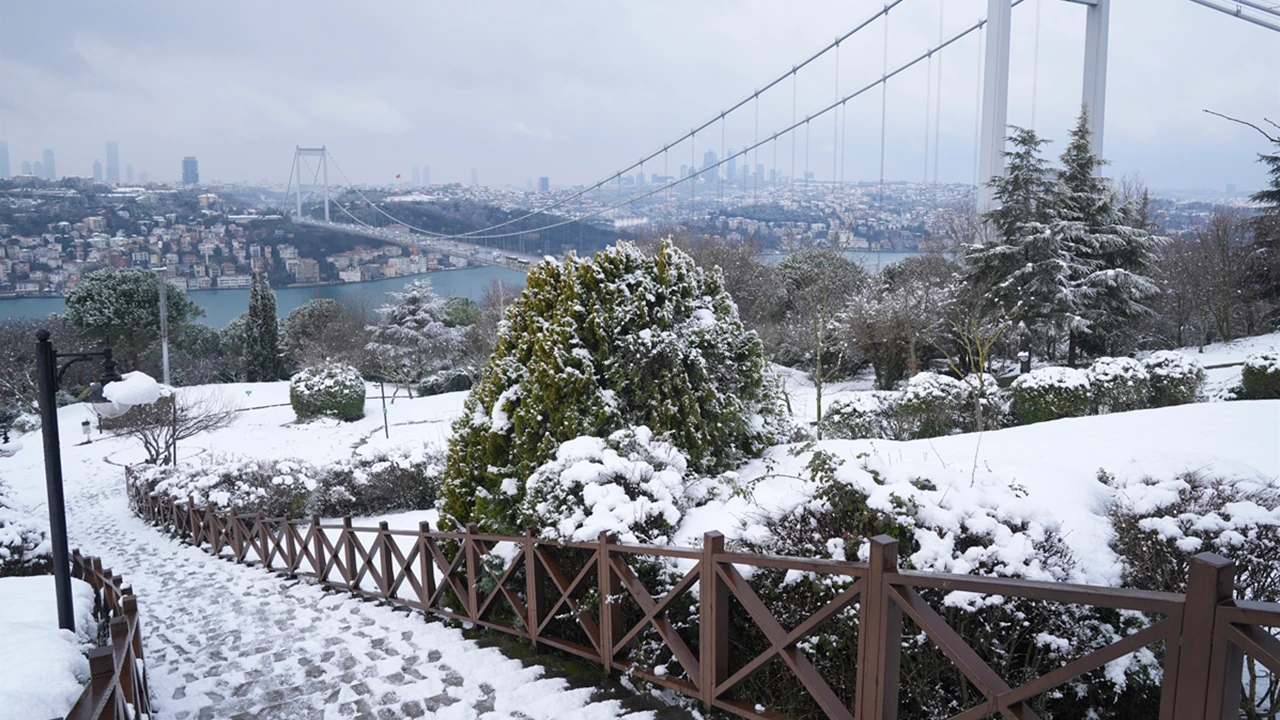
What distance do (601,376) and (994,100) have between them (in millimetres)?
13820

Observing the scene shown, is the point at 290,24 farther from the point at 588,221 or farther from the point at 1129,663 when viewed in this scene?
the point at 1129,663

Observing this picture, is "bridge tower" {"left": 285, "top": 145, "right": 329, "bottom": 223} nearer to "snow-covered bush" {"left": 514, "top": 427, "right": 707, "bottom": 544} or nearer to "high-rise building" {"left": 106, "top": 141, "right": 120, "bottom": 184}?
"high-rise building" {"left": 106, "top": 141, "right": 120, "bottom": 184}

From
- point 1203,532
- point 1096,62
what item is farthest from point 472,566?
point 1096,62

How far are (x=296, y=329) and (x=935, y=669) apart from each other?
96.5ft

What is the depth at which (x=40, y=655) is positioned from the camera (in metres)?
3.75

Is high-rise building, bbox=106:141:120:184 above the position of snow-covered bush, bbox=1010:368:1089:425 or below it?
above

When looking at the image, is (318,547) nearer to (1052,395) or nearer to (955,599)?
(955,599)

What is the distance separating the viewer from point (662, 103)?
43250mm

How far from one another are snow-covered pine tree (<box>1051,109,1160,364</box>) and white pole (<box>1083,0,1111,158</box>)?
2.92 m

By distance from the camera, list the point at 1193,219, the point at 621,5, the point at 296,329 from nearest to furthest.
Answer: the point at 1193,219 < the point at 296,329 < the point at 621,5

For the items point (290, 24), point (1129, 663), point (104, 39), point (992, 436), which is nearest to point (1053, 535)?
point (1129, 663)

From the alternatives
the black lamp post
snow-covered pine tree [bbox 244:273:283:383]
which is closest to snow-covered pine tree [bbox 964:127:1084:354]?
the black lamp post

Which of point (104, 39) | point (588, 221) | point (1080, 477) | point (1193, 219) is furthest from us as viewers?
point (104, 39)

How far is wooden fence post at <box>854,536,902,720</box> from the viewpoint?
7.43 feet
